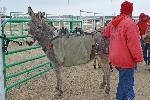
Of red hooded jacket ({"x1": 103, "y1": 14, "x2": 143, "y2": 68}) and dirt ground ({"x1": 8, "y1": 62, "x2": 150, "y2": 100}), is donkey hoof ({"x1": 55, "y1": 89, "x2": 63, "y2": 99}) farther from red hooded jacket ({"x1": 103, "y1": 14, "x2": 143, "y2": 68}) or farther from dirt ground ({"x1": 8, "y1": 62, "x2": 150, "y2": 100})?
red hooded jacket ({"x1": 103, "y1": 14, "x2": 143, "y2": 68})

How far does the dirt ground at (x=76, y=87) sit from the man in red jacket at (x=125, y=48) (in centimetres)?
171

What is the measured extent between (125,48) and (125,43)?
3.3 inches

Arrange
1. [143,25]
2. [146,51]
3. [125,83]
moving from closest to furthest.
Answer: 1. [125,83]
2. [143,25]
3. [146,51]

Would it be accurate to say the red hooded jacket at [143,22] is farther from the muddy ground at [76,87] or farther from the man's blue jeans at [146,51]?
the muddy ground at [76,87]

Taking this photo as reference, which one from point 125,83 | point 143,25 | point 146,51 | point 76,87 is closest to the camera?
point 125,83

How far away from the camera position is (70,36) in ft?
25.7

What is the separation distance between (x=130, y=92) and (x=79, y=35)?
217cm

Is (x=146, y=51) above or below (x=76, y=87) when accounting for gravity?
above

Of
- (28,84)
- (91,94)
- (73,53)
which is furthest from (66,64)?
(28,84)

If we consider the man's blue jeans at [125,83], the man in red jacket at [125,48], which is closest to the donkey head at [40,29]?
the man in red jacket at [125,48]

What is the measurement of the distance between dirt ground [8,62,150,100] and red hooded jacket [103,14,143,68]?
1990 millimetres

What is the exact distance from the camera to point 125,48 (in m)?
5.96

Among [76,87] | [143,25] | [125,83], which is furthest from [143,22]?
[125,83]

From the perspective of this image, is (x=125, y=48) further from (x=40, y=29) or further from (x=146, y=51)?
(x=146, y=51)
